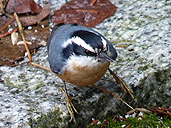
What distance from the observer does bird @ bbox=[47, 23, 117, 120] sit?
2.87 metres

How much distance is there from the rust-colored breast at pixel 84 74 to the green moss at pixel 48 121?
0.35m

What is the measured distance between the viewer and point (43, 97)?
3301 mm

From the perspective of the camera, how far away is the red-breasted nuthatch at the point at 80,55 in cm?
287

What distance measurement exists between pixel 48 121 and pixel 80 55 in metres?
0.70

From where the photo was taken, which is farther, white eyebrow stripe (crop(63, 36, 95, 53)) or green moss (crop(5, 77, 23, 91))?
green moss (crop(5, 77, 23, 91))

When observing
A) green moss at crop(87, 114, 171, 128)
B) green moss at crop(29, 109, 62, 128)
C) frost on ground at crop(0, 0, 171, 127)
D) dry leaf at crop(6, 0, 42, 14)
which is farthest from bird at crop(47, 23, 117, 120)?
dry leaf at crop(6, 0, 42, 14)

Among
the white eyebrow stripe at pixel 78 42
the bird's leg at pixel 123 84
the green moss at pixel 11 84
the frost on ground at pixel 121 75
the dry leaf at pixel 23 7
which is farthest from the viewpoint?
the dry leaf at pixel 23 7

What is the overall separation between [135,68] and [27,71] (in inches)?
49.7

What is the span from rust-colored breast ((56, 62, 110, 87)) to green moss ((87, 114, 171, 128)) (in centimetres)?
50

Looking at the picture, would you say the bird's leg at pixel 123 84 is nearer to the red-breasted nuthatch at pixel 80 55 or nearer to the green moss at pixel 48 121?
the red-breasted nuthatch at pixel 80 55

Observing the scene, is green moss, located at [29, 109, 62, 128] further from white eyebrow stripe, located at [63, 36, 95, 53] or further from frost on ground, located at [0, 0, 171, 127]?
white eyebrow stripe, located at [63, 36, 95, 53]

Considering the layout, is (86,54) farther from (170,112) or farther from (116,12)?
(116,12)

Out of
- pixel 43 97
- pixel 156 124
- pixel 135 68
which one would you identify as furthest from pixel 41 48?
pixel 156 124

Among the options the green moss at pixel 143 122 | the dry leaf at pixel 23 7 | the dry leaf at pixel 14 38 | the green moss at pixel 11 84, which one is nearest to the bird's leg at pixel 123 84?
the green moss at pixel 143 122
